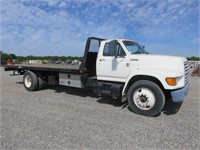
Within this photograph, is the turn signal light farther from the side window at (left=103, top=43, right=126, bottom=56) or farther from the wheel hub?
the side window at (left=103, top=43, right=126, bottom=56)

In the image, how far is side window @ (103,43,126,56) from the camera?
17.8ft

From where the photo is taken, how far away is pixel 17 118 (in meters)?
4.57

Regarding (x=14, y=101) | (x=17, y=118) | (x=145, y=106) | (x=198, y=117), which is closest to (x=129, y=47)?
(x=145, y=106)

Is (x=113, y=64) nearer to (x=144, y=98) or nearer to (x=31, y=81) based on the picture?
(x=144, y=98)

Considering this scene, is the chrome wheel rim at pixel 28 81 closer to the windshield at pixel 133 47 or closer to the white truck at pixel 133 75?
the white truck at pixel 133 75

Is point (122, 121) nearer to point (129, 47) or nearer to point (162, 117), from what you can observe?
point (162, 117)

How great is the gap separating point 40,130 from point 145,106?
281 centimetres

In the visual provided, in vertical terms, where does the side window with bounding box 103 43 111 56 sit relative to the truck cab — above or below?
above

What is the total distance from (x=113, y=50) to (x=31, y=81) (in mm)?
4492

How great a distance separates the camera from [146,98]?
4793 millimetres

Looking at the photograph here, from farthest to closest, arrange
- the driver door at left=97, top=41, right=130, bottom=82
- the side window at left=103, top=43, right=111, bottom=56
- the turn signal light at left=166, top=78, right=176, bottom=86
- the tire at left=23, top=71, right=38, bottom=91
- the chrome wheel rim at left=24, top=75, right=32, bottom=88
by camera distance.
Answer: the chrome wheel rim at left=24, top=75, right=32, bottom=88, the tire at left=23, top=71, right=38, bottom=91, the side window at left=103, top=43, right=111, bottom=56, the driver door at left=97, top=41, right=130, bottom=82, the turn signal light at left=166, top=78, right=176, bottom=86

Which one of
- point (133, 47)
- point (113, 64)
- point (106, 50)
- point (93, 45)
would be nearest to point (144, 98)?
point (113, 64)

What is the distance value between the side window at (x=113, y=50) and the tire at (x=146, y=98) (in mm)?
1118

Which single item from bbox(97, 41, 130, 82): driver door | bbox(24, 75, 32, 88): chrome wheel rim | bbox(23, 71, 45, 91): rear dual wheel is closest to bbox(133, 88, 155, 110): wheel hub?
bbox(97, 41, 130, 82): driver door
